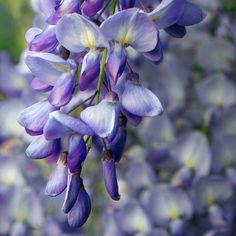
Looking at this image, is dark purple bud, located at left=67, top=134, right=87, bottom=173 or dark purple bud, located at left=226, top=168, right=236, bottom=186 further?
dark purple bud, located at left=226, top=168, right=236, bottom=186

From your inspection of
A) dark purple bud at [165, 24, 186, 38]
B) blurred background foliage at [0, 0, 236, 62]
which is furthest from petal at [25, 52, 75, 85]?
blurred background foliage at [0, 0, 236, 62]

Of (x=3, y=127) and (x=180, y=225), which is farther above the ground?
(x=3, y=127)

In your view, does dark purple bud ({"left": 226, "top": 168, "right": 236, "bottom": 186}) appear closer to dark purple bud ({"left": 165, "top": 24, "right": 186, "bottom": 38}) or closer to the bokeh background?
the bokeh background

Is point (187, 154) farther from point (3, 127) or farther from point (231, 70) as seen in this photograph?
point (3, 127)

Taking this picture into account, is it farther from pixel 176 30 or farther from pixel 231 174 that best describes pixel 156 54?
pixel 231 174

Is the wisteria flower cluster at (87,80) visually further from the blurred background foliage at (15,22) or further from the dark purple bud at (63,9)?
the blurred background foliage at (15,22)

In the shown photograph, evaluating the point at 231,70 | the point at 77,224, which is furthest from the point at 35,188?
the point at 77,224

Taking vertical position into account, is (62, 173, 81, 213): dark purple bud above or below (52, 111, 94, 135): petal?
below
